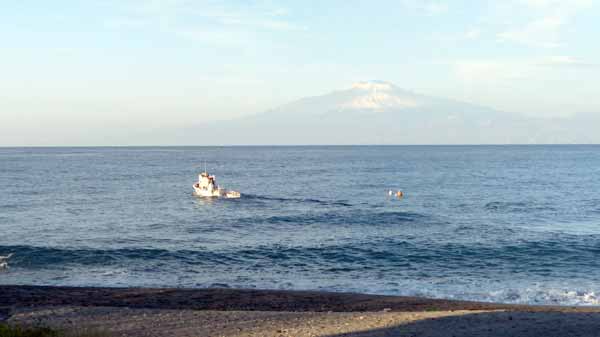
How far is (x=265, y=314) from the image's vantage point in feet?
58.8

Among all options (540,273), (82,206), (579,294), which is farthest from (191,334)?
(82,206)

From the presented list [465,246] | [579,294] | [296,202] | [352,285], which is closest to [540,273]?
[579,294]

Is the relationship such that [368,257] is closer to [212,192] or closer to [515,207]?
[515,207]

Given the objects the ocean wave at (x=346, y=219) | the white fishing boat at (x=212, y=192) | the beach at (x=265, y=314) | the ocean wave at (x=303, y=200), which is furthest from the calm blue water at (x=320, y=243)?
the beach at (x=265, y=314)

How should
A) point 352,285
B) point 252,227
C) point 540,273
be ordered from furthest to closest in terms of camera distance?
point 252,227, point 540,273, point 352,285

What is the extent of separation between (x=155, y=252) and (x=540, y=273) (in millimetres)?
18392

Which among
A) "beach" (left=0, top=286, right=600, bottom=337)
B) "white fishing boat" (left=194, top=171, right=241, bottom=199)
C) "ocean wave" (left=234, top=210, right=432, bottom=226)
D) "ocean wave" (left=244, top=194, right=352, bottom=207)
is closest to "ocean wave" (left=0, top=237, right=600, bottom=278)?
"beach" (left=0, top=286, right=600, bottom=337)

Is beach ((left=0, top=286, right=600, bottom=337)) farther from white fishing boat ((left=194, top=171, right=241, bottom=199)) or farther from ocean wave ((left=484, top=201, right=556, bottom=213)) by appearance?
white fishing boat ((left=194, top=171, right=241, bottom=199))

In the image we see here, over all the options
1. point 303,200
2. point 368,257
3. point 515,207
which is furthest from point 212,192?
point 368,257

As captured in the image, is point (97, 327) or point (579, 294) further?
point (579, 294)

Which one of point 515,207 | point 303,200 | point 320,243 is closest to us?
point 320,243

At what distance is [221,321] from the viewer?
16.9 m

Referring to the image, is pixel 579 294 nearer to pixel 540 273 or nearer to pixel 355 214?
pixel 540 273

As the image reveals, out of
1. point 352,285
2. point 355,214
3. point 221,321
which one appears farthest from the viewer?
point 355,214
